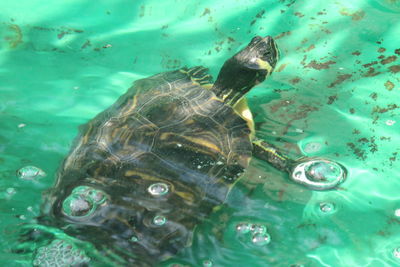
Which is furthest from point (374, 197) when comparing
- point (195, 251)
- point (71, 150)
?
point (71, 150)

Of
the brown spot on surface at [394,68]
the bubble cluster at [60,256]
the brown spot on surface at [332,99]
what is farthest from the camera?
the brown spot on surface at [394,68]

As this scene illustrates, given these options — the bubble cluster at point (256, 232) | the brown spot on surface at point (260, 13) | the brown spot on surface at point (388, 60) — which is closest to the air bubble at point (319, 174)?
the bubble cluster at point (256, 232)

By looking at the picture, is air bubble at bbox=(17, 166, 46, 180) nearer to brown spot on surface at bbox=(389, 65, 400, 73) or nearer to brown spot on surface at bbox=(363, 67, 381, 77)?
brown spot on surface at bbox=(363, 67, 381, 77)

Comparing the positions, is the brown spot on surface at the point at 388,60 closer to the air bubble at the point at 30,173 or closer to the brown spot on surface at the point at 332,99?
the brown spot on surface at the point at 332,99

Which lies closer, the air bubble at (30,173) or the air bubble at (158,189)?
the air bubble at (158,189)

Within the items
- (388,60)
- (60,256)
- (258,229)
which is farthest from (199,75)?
(60,256)

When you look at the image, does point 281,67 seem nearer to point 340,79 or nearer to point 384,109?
point 340,79
